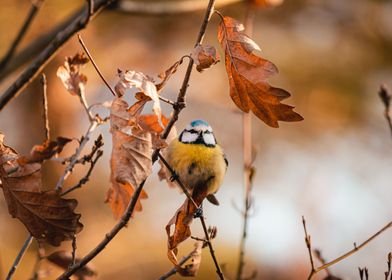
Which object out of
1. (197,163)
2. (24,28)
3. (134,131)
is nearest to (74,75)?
(24,28)

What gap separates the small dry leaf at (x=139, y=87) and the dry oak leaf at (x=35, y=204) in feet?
0.77

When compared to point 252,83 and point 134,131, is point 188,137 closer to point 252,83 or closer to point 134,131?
point 252,83

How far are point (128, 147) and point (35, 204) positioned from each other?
0.87 ft

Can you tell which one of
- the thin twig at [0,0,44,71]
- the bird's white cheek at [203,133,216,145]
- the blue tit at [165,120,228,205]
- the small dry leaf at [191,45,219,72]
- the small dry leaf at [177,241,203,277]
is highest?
the thin twig at [0,0,44,71]

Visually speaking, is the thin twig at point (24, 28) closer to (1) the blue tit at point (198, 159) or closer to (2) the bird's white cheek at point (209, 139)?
(1) the blue tit at point (198, 159)

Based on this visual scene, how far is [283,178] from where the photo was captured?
6.93 m

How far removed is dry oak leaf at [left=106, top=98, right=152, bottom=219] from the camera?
1070 millimetres

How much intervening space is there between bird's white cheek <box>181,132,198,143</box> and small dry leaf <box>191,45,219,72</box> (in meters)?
1.01

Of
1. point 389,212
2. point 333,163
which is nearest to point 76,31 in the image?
point 389,212

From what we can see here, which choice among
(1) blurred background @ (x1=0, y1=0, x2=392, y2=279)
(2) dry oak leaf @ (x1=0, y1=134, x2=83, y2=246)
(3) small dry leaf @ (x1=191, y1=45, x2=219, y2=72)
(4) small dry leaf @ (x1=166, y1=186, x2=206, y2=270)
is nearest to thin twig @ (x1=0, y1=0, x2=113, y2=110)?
(2) dry oak leaf @ (x1=0, y1=134, x2=83, y2=246)

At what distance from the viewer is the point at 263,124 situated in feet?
24.2

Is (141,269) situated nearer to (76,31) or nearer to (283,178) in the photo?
(283,178)

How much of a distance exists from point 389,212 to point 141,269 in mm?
2631

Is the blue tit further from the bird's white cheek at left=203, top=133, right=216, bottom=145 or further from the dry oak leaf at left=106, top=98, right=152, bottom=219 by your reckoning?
the dry oak leaf at left=106, top=98, right=152, bottom=219
